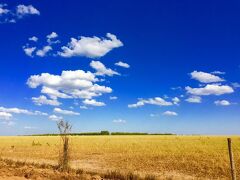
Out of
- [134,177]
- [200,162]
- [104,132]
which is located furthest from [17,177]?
[104,132]

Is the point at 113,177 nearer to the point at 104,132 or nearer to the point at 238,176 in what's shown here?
the point at 238,176

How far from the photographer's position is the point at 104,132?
175 m

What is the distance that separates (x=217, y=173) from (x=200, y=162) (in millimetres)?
Answer: 4343

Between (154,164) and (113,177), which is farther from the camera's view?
(154,164)

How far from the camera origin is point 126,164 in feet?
71.3

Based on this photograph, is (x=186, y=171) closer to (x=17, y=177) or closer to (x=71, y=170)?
(x=71, y=170)

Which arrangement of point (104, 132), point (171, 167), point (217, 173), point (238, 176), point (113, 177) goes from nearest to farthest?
point (113, 177) < point (238, 176) < point (217, 173) < point (171, 167) < point (104, 132)

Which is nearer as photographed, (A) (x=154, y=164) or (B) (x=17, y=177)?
(B) (x=17, y=177)

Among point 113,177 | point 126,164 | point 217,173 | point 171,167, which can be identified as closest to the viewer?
point 113,177

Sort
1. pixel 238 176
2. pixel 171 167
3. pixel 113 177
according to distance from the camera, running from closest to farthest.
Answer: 1. pixel 113 177
2. pixel 238 176
3. pixel 171 167

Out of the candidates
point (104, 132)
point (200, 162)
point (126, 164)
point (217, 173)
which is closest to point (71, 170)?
point (126, 164)

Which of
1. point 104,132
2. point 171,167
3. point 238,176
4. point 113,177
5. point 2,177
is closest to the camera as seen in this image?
point 2,177

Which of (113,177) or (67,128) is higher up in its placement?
(67,128)

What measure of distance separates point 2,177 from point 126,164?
9.29 m
